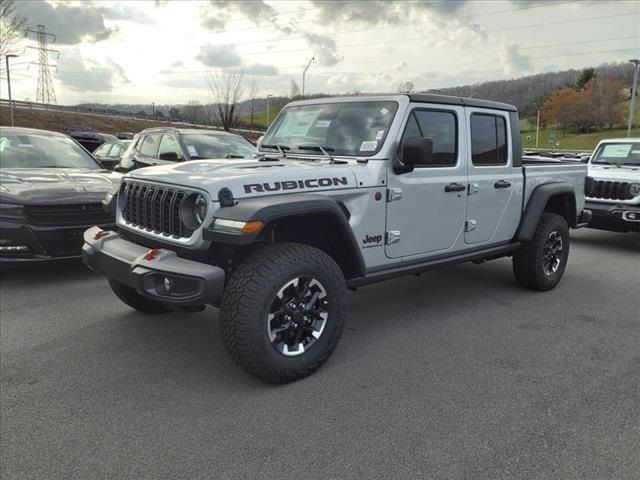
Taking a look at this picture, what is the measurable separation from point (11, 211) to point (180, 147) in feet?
10.5

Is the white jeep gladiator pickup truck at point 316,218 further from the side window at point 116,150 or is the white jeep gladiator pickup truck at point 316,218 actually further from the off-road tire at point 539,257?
the side window at point 116,150

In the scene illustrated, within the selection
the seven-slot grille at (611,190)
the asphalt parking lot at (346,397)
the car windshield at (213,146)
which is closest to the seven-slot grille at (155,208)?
the asphalt parking lot at (346,397)

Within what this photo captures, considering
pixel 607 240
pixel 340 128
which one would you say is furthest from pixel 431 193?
pixel 607 240

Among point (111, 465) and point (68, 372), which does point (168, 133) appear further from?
point (111, 465)

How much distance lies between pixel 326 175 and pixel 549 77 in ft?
179

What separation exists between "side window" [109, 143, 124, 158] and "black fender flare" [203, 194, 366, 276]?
31.9 feet

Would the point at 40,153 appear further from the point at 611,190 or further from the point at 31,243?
the point at 611,190

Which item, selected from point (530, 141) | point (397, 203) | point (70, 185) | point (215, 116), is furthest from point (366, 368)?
point (530, 141)

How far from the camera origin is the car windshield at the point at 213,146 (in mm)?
8062

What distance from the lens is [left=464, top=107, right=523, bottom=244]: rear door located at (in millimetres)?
4602

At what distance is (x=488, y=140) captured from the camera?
4.82 m

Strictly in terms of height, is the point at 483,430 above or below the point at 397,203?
below

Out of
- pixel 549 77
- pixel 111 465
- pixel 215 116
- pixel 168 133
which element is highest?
pixel 549 77

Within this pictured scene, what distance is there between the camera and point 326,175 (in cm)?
351
